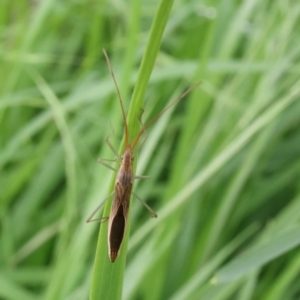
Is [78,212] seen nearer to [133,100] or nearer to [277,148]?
[277,148]

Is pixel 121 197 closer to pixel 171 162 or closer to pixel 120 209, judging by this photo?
pixel 120 209

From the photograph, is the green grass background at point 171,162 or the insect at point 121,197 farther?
the green grass background at point 171,162

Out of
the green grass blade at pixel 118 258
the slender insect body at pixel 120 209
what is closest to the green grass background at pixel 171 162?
the slender insect body at pixel 120 209

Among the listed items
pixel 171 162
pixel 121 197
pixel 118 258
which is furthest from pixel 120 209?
pixel 171 162

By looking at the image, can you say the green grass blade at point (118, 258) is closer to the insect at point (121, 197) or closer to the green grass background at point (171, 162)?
the insect at point (121, 197)

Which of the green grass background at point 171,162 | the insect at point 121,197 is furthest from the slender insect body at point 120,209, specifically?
the green grass background at point 171,162

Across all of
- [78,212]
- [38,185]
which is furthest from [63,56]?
[78,212]

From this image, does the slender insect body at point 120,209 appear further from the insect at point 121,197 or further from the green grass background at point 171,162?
the green grass background at point 171,162

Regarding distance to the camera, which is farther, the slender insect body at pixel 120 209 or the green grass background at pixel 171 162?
the green grass background at pixel 171 162

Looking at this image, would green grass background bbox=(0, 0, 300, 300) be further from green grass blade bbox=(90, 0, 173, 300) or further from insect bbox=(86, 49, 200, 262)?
green grass blade bbox=(90, 0, 173, 300)
